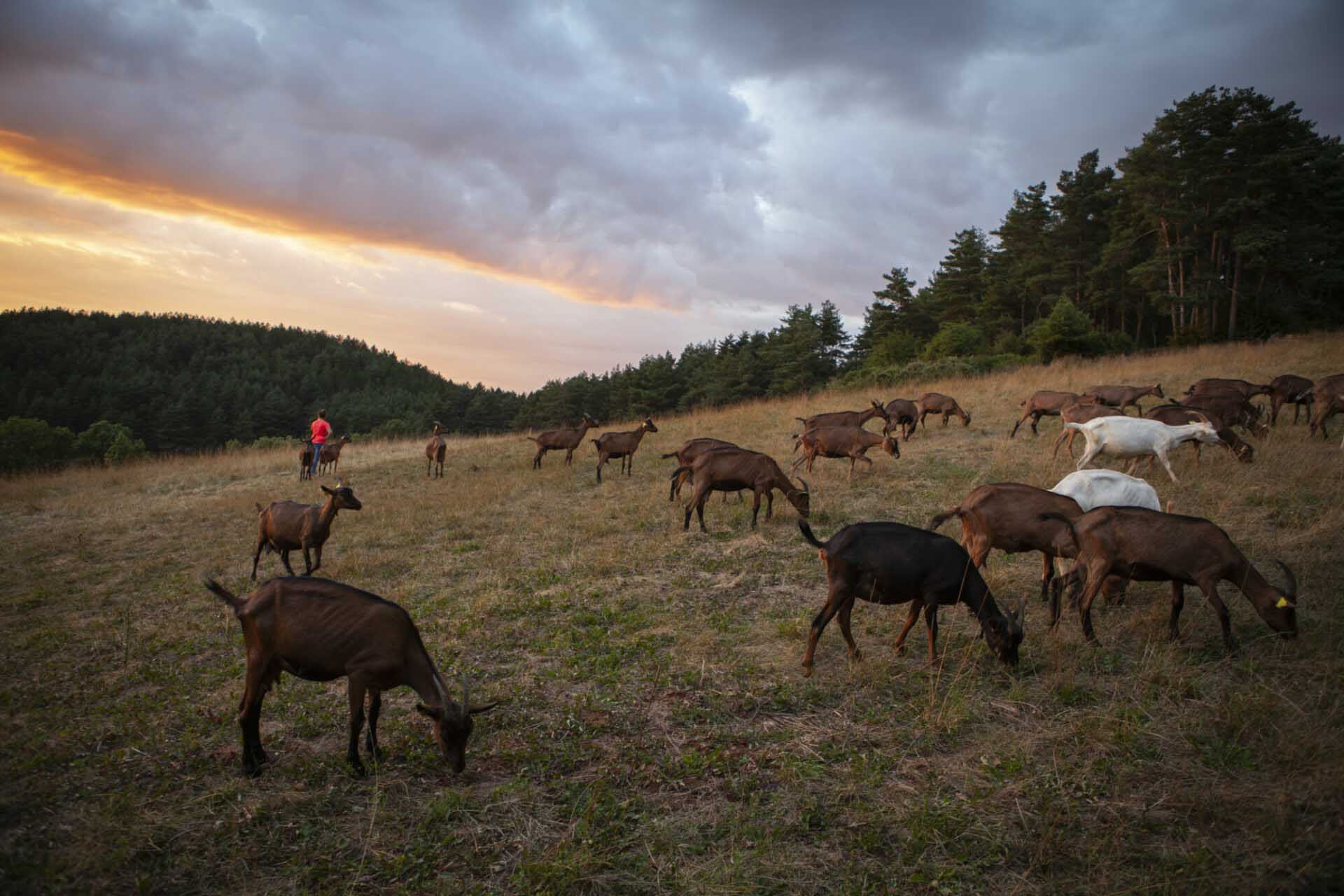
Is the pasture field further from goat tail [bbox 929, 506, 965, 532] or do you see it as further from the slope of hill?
the slope of hill

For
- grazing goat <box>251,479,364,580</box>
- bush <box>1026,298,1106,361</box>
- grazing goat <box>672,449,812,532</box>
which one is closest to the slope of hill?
bush <box>1026,298,1106,361</box>

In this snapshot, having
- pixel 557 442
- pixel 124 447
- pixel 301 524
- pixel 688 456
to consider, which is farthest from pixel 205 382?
pixel 688 456

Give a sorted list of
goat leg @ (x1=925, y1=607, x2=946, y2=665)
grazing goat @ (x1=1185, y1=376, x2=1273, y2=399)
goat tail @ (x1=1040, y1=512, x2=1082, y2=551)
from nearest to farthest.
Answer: goat leg @ (x1=925, y1=607, x2=946, y2=665) → goat tail @ (x1=1040, y1=512, x2=1082, y2=551) → grazing goat @ (x1=1185, y1=376, x2=1273, y2=399)

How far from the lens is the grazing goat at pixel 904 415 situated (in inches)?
799

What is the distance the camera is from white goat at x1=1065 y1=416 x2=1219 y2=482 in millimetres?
13159

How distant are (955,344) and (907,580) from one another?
1461 inches

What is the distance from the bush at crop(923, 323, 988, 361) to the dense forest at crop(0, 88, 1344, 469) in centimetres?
10

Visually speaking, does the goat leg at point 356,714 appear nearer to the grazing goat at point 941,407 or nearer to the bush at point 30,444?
the grazing goat at point 941,407

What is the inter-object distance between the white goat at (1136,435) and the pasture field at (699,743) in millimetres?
1631

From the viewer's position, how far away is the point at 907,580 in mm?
6512

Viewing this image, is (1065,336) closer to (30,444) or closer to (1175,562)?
(1175,562)

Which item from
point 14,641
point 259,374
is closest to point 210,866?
point 14,641

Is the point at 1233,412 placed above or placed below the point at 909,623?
above

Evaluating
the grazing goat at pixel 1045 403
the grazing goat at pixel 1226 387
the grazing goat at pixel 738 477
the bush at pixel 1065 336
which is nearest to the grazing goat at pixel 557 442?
the grazing goat at pixel 738 477
